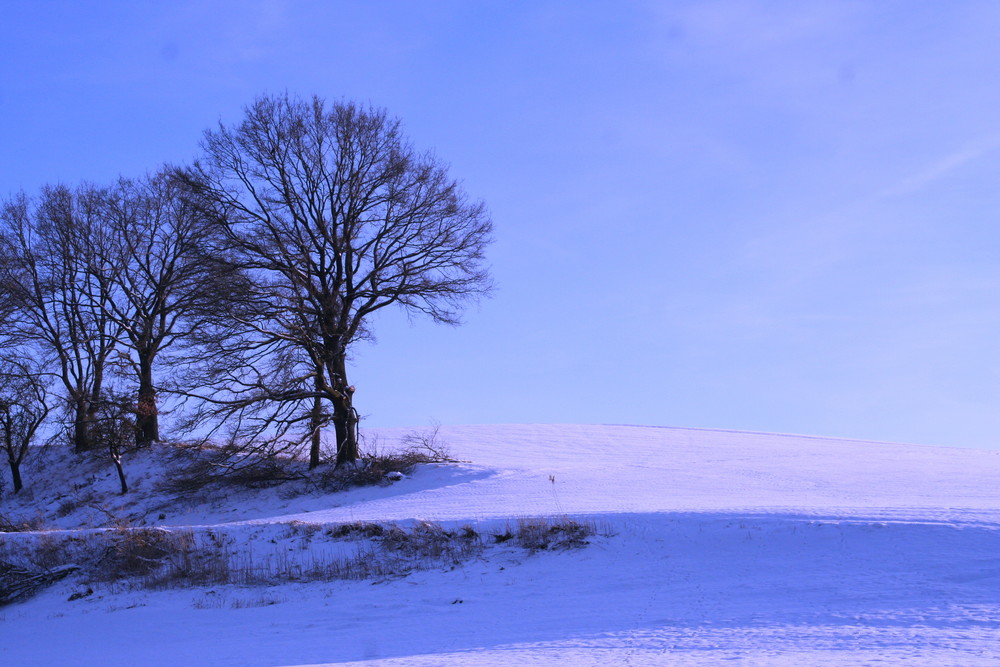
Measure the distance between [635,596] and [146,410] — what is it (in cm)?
2123

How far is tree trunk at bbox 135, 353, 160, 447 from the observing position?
2819 cm

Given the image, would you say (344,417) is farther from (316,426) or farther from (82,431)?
(82,431)

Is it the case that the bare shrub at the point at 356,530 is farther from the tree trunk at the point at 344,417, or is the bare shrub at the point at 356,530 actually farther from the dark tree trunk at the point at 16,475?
the dark tree trunk at the point at 16,475

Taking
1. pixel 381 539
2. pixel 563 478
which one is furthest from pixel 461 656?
pixel 563 478

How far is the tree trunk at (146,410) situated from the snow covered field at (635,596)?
986 centimetres

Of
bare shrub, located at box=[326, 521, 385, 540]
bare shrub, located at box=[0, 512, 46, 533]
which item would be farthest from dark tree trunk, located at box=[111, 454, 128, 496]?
bare shrub, located at box=[326, 521, 385, 540]

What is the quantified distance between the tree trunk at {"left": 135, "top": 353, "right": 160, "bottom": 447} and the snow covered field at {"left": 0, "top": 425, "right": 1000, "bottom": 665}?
986 centimetres

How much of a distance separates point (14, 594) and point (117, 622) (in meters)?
3.70

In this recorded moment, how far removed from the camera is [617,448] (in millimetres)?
32438

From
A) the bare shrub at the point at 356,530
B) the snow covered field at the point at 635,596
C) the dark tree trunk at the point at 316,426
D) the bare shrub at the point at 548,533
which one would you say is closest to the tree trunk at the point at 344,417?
the dark tree trunk at the point at 316,426

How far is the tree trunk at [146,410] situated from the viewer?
92.5 ft

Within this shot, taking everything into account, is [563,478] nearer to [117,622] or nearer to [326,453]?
[326,453]

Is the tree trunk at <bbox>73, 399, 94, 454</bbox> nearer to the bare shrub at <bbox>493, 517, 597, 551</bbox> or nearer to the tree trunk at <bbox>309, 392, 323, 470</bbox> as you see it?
the tree trunk at <bbox>309, 392, 323, 470</bbox>

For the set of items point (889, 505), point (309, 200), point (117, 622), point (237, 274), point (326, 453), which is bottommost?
point (117, 622)
